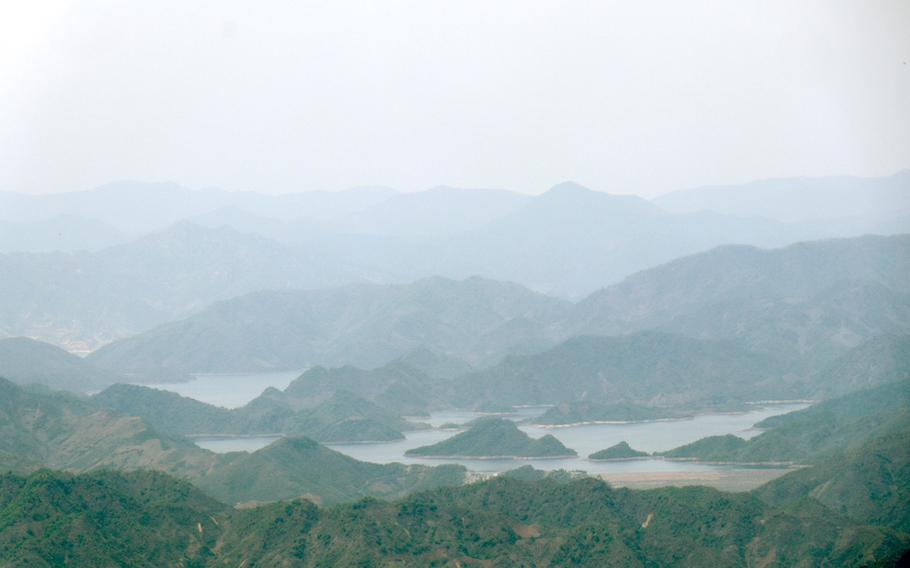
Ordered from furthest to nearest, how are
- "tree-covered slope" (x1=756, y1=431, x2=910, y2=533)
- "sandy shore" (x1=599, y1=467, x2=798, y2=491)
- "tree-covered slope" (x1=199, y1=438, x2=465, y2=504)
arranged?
"sandy shore" (x1=599, y1=467, x2=798, y2=491), "tree-covered slope" (x1=199, y1=438, x2=465, y2=504), "tree-covered slope" (x1=756, y1=431, x2=910, y2=533)

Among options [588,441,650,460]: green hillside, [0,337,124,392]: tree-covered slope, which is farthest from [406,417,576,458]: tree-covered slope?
[0,337,124,392]: tree-covered slope

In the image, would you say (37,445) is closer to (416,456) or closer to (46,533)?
(416,456)

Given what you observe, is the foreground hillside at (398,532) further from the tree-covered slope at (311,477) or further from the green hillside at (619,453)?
the green hillside at (619,453)

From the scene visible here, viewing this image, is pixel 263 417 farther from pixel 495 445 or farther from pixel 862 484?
pixel 862 484

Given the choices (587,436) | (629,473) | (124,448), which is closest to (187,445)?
(124,448)

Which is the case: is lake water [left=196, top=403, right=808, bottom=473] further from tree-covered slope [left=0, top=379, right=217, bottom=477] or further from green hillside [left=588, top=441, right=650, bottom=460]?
tree-covered slope [left=0, top=379, right=217, bottom=477]

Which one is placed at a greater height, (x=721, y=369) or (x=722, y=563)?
(x=721, y=369)
